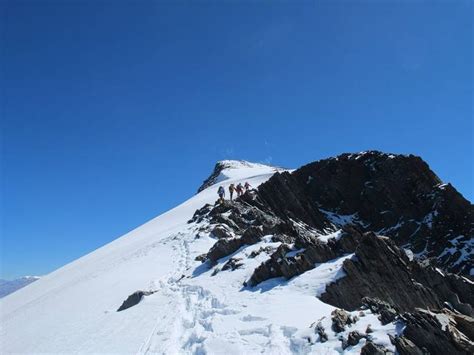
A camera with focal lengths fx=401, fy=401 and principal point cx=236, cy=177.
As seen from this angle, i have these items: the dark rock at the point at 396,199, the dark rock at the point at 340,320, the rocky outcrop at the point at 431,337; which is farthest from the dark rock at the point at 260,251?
the dark rock at the point at 396,199

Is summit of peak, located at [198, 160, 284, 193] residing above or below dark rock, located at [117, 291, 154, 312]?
above

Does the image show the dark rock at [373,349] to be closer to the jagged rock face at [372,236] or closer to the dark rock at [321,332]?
the jagged rock face at [372,236]

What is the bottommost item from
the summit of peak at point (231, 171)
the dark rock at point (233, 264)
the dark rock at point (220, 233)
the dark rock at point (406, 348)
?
the dark rock at point (406, 348)

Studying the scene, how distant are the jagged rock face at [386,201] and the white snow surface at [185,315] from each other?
3326 centimetres

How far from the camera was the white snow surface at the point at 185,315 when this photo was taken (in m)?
15.8

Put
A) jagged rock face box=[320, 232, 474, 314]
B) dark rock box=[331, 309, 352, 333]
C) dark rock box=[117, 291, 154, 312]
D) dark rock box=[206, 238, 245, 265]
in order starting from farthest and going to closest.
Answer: dark rock box=[206, 238, 245, 265]
dark rock box=[117, 291, 154, 312]
jagged rock face box=[320, 232, 474, 314]
dark rock box=[331, 309, 352, 333]

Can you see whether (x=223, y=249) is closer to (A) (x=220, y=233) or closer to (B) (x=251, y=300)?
(A) (x=220, y=233)

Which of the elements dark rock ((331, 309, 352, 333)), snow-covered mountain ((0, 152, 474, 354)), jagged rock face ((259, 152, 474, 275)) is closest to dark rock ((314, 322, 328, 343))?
snow-covered mountain ((0, 152, 474, 354))

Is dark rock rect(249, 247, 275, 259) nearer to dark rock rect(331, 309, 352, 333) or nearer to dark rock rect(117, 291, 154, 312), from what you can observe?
dark rock rect(117, 291, 154, 312)

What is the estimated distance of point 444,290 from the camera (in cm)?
2903

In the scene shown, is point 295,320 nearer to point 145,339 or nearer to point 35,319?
point 145,339

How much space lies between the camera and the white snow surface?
1575cm

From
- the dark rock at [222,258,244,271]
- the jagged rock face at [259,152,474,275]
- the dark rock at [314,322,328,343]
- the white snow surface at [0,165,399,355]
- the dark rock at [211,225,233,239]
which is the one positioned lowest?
the dark rock at [314,322,328,343]

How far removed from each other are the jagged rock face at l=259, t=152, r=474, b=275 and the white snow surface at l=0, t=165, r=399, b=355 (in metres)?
33.3
